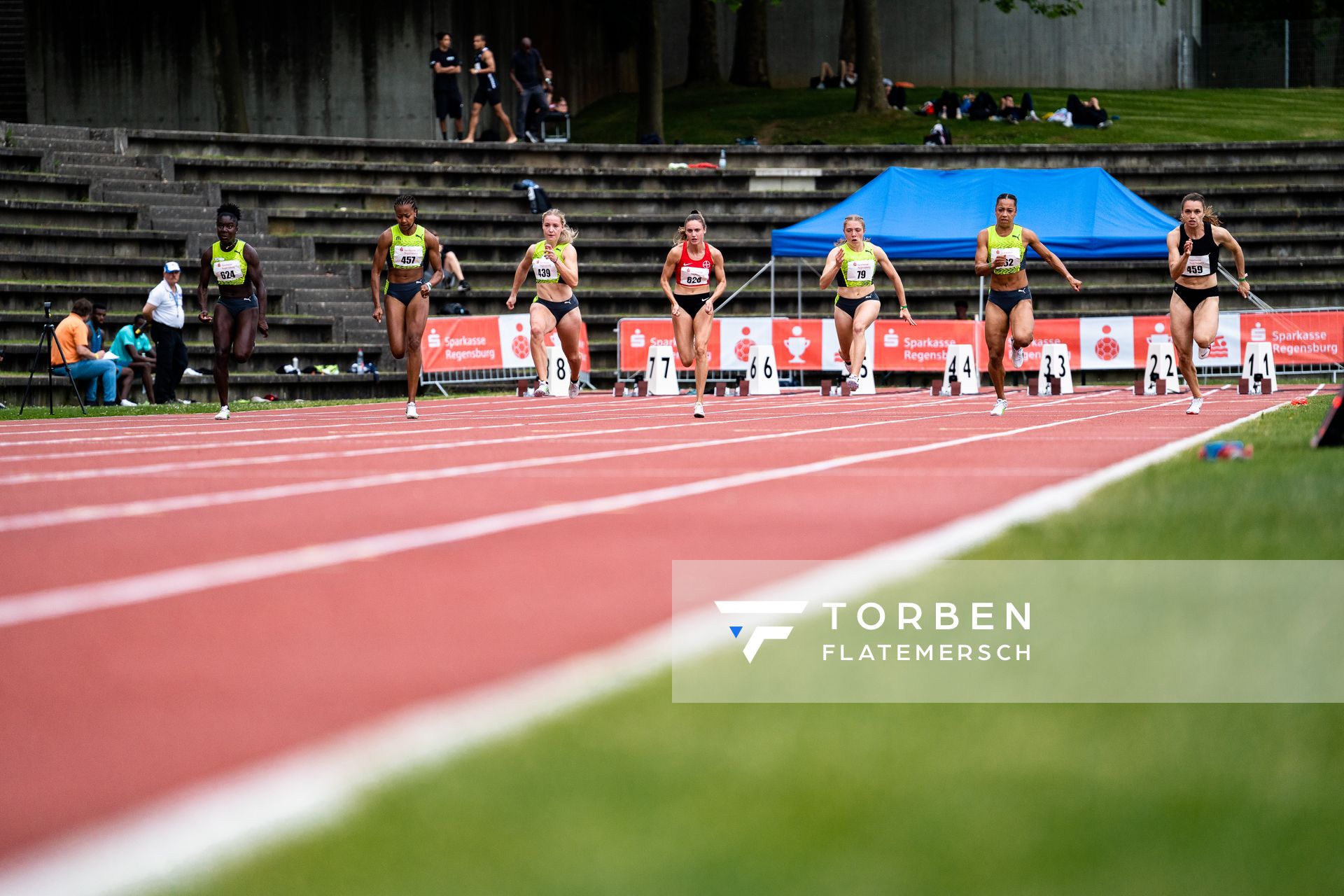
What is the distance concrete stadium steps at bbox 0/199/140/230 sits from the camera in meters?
25.9

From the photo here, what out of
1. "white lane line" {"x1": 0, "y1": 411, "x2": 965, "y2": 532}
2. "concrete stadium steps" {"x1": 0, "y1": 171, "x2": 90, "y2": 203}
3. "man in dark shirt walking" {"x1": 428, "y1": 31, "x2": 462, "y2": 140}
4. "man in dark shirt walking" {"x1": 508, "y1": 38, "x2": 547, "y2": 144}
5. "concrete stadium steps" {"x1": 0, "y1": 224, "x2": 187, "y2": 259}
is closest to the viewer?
"white lane line" {"x1": 0, "y1": 411, "x2": 965, "y2": 532}

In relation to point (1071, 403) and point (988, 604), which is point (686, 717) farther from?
point (1071, 403)

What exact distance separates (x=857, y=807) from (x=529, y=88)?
34138mm

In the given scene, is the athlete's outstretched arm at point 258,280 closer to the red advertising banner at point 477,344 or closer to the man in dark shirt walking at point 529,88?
the red advertising banner at point 477,344

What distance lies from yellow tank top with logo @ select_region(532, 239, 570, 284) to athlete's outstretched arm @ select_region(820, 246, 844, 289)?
3.30 m

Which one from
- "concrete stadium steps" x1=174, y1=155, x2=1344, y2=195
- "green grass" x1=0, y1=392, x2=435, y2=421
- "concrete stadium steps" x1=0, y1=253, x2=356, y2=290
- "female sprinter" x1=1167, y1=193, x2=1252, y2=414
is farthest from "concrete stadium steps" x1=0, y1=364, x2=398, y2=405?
"female sprinter" x1=1167, y1=193, x2=1252, y2=414

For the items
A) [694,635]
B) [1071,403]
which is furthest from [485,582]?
[1071,403]

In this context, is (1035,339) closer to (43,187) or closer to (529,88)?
(529,88)

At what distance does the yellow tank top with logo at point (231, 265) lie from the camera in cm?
1664

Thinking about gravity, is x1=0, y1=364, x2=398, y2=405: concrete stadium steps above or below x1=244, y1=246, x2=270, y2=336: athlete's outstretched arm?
below

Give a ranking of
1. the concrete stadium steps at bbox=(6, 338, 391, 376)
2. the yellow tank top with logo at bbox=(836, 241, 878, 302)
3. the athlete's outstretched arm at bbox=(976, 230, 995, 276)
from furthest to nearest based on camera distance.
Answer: the concrete stadium steps at bbox=(6, 338, 391, 376) < the yellow tank top with logo at bbox=(836, 241, 878, 302) < the athlete's outstretched arm at bbox=(976, 230, 995, 276)

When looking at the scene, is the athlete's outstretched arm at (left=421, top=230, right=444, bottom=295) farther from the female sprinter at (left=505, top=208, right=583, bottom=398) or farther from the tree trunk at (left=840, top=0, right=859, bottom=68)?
the tree trunk at (left=840, top=0, right=859, bottom=68)

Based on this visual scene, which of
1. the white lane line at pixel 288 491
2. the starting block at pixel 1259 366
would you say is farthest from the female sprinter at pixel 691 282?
the starting block at pixel 1259 366

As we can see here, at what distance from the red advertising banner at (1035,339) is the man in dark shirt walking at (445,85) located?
28.5 feet
